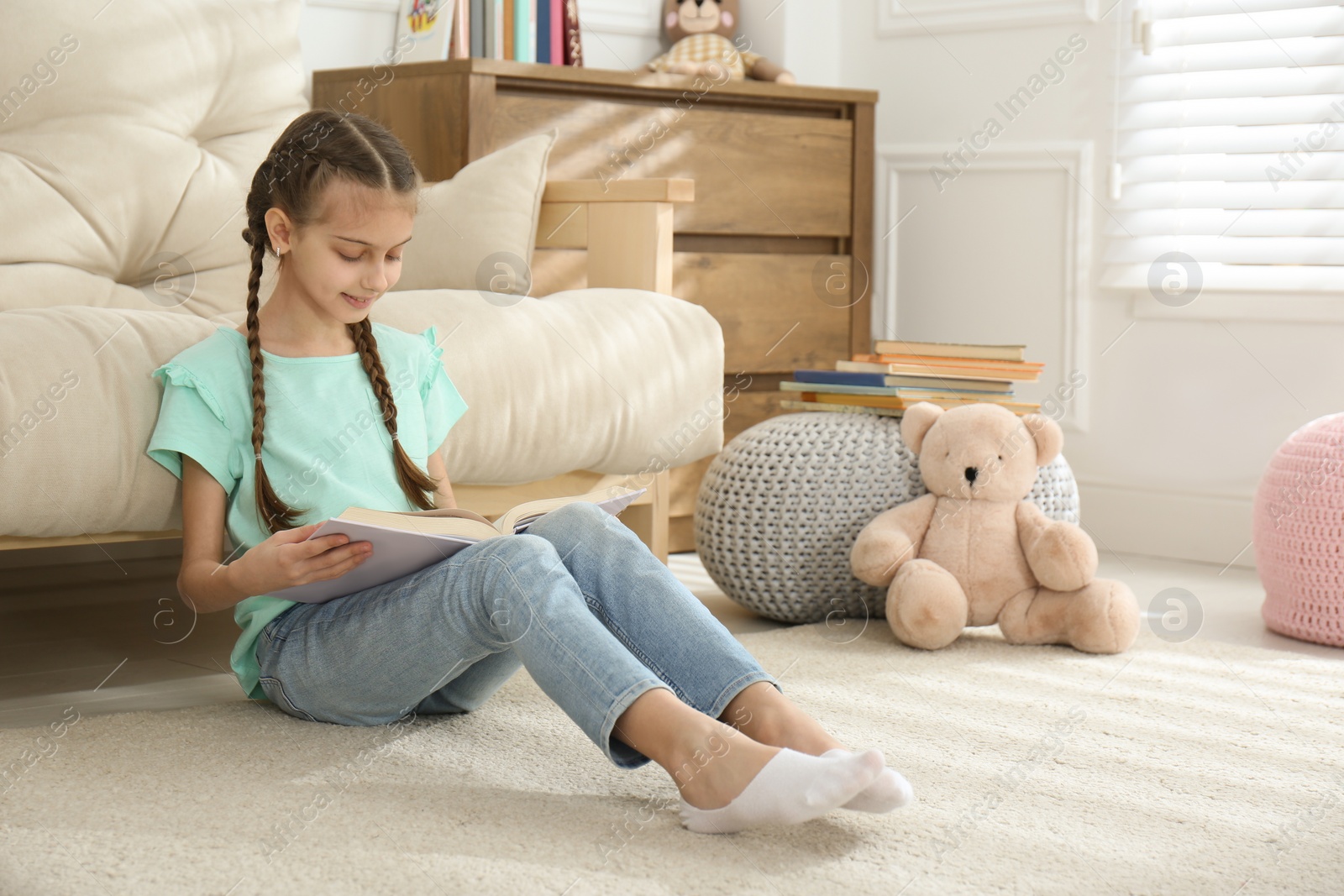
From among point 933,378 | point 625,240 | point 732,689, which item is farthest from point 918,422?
point 732,689

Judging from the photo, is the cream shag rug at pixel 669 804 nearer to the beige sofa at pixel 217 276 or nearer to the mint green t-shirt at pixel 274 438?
the mint green t-shirt at pixel 274 438

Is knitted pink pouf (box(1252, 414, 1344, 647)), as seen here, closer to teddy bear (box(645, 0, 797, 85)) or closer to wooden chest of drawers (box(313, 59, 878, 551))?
wooden chest of drawers (box(313, 59, 878, 551))

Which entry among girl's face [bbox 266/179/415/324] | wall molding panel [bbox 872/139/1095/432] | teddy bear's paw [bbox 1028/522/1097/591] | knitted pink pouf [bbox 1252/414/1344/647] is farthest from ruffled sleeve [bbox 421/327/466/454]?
wall molding panel [bbox 872/139/1095/432]

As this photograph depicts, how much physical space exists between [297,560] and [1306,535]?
4.20ft

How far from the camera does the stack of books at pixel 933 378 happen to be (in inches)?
73.4

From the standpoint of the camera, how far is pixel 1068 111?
2.49 m

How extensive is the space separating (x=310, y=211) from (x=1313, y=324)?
1693 mm

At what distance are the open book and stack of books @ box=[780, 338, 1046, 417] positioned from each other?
748mm

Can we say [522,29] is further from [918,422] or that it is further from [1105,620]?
[1105,620]

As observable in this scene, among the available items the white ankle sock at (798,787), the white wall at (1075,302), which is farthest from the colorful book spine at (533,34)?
the white ankle sock at (798,787)

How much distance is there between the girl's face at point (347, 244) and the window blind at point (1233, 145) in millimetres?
1580

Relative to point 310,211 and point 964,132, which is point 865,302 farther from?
point 310,211

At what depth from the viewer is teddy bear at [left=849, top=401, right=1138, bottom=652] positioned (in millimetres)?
1619

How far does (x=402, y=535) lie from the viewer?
3.49ft
